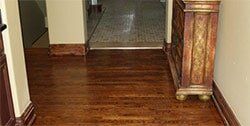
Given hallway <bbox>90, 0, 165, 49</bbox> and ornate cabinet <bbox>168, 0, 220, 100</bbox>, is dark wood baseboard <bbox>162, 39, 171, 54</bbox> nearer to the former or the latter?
hallway <bbox>90, 0, 165, 49</bbox>

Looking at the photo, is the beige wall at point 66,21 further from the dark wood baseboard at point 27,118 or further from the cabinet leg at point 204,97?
the cabinet leg at point 204,97

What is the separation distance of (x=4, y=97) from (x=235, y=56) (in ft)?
5.34

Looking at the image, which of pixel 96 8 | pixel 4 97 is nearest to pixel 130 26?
pixel 96 8

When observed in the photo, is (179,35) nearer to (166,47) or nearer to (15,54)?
(166,47)

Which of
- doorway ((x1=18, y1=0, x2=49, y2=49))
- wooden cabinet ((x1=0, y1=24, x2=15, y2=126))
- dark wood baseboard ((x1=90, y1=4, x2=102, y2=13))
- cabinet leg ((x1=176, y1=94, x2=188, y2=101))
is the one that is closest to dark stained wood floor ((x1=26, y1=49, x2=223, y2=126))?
cabinet leg ((x1=176, y1=94, x2=188, y2=101))

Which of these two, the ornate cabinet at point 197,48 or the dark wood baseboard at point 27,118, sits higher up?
the ornate cabinet at point 197,48

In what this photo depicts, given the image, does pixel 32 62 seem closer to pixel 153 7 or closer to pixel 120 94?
pixel 120 94

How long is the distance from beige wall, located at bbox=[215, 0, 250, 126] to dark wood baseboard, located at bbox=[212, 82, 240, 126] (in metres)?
0.04

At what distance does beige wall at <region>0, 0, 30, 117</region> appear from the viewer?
2115 millimetres

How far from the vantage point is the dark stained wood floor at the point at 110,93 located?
102 inches

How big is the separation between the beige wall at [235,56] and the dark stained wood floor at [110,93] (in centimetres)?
27

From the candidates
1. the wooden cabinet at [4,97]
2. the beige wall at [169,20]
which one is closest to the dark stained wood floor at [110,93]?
the beige wall at [169,20]

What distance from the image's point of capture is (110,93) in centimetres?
306

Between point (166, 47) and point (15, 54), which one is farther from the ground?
point (15, 54)
